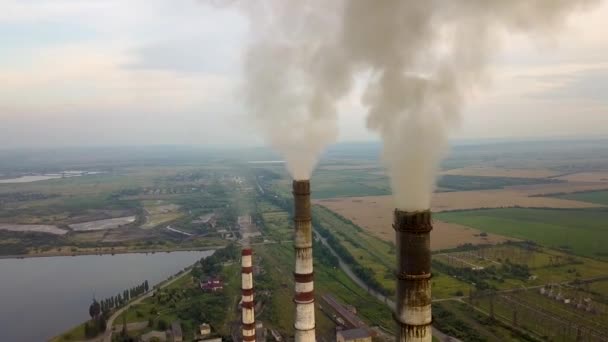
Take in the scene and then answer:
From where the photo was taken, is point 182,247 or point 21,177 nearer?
point 182,247

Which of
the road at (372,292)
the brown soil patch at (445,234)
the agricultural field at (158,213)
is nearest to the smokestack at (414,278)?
the road at (372,292)

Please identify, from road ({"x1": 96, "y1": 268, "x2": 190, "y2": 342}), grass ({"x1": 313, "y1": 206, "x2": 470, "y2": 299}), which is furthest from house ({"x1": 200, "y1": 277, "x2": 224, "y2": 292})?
grass ({"x1": 313, "y1": 206, "x2": 470, "y2": 299})

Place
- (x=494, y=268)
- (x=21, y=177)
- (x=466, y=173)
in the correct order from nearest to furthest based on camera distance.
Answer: (x=494, y=268) < (x=466, y=173) < (x=21, y=177)

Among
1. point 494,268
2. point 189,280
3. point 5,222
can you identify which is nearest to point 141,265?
point 189,280

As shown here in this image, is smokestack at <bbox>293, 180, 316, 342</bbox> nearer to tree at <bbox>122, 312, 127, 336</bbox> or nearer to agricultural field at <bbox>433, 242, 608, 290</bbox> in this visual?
tree at <bbox>122, 312, 127, 336</bbox>

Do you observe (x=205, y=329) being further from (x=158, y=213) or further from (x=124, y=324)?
(x=158, y=213)

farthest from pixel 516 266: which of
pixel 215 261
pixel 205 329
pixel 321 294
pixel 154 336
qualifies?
pixel 154 336

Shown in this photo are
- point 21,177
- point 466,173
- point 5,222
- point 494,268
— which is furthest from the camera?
point 21,177

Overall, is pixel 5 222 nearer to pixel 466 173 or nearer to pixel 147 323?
pixel 147 323
